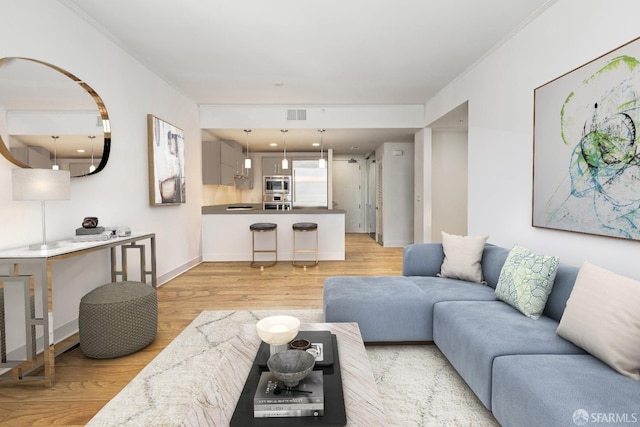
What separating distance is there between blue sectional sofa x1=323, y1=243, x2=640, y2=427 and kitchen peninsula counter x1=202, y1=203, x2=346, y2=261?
289cm

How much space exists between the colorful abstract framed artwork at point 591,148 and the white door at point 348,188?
739cm

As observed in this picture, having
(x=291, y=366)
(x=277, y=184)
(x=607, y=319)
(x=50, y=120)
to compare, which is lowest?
(x=291, y=366)

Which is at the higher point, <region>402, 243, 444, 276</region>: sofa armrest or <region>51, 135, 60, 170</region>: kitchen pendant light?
<region>51, 135, 60, 170</region>: kitchen pendant light

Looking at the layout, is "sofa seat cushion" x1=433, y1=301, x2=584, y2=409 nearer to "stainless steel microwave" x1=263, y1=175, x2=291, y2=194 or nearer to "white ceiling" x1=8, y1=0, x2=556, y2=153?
"white ceiling" x1=8, y1=0, x2=556, y2=153

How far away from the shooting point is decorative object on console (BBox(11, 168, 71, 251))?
212 centimetres

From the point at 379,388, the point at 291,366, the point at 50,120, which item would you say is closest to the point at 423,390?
the point at 379,388

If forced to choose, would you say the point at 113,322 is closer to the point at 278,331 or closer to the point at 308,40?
the point at 278,331

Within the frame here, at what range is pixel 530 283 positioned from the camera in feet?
6.91

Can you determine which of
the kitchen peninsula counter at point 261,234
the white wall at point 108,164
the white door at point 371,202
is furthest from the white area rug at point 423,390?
the white door at point 371,202

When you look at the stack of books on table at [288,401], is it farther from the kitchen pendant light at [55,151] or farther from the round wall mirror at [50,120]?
the kitchen pendant light at [55,151]

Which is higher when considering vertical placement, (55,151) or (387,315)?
(55,151)

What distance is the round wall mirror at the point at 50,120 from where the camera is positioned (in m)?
2.31

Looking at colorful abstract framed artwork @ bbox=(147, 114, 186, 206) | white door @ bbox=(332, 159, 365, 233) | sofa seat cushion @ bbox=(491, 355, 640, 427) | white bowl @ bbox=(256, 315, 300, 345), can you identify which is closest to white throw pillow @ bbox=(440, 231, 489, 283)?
sofa seat cushion @ bbox=(491, 355, 640, 427)

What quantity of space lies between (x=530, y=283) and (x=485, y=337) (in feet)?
1.97
